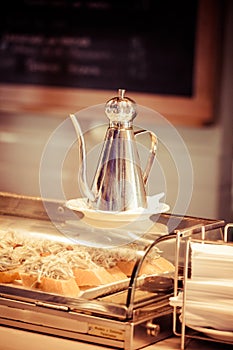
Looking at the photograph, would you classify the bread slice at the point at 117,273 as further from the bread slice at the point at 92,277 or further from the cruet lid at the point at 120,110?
the cruet lid at the point at 120,110

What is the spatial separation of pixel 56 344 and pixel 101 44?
2.65 metres

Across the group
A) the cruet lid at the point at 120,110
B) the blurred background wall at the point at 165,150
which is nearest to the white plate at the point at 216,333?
the cruet lid at the point at 120,110

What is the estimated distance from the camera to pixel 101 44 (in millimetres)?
4250

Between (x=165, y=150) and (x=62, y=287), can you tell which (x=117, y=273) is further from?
(x=165, y=150)

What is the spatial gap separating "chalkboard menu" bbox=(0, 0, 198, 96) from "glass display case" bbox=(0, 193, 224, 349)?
2091 millimetres

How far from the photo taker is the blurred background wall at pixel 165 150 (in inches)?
155

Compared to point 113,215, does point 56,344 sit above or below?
below

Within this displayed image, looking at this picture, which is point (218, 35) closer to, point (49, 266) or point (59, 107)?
point (59, 107)

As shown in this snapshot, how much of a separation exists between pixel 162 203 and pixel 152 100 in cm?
203

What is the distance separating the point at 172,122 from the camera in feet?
13.2

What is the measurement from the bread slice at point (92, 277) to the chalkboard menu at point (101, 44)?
220cm

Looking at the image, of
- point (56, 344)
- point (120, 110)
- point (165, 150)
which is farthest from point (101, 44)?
point (56, 344)

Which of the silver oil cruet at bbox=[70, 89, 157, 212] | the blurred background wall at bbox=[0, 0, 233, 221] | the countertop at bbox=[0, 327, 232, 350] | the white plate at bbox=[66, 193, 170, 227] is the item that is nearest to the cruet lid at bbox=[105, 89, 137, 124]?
the silver oil cruet at bbox=[70, 89, 157, 212]

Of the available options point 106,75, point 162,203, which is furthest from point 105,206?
point 106,75
